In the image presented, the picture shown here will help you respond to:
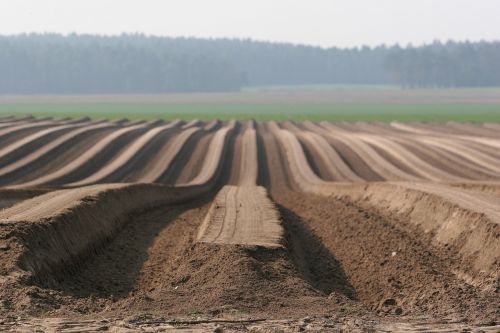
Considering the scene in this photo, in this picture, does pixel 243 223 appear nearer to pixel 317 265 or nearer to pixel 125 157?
pixel 317 265

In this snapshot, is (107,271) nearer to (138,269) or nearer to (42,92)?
(138,269)

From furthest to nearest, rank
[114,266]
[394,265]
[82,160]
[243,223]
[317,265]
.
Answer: [82,160] < [243,223] < [317,265] < [114,266] < [394,265]

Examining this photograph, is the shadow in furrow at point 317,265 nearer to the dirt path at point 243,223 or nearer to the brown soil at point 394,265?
the brown soil at point 394,265

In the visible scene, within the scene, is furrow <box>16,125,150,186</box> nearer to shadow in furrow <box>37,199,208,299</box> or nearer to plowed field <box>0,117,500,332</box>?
plowed field <box>0,117,500,332</box>

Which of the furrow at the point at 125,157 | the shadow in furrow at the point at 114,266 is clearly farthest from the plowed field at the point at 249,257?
the furrow at the point at 125,157

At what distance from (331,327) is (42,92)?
602ft

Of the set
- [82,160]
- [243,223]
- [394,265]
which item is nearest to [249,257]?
[394,265]

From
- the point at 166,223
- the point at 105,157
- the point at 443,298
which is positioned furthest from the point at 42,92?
the point at 443,298

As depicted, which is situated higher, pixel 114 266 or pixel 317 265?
pixel 114 266

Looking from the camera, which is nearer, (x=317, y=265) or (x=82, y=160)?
(x=317, y=265)

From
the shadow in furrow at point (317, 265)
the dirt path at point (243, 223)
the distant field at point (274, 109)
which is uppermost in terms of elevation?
the distant field at point (274, 109)

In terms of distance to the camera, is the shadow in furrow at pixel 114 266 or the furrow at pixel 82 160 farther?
the furrow at pixel 82 160

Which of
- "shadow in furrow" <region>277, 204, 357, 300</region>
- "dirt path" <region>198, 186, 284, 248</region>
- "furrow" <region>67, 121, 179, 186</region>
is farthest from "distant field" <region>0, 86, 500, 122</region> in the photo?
"shadow in furrow" <region>277, 204, 357, 300</region>

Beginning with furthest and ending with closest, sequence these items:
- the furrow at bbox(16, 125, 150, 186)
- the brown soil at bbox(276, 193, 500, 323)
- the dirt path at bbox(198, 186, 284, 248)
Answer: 1. the furrow at bbox(16, 125, 150, 186)
2. the dirt path at bbox(198, 186, 284, 248)
3. the brown soil at bbox(276, 193, 500, 323)
